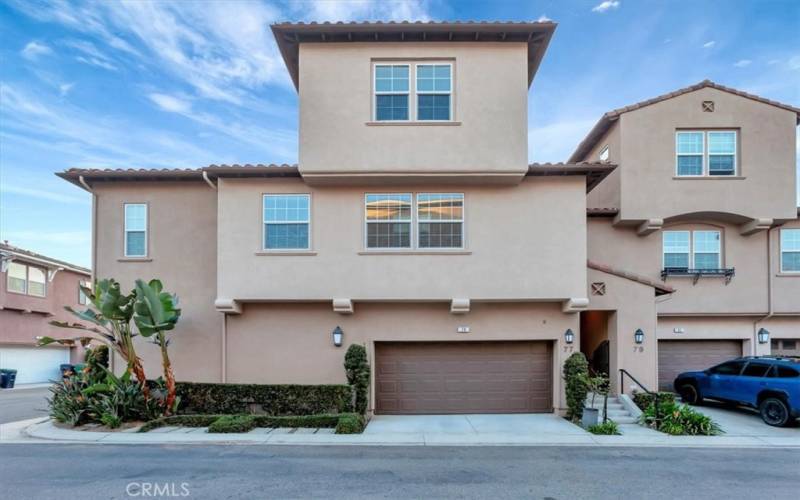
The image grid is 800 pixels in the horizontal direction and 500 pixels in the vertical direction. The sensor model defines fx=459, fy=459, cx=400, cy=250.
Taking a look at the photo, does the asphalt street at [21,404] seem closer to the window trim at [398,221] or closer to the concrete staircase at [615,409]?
the window trim at [398,221]

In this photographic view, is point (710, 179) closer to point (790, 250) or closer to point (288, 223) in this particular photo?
point (790, 250)

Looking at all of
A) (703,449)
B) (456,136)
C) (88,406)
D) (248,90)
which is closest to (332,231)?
(456,136)

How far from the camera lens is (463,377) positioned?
12.6m

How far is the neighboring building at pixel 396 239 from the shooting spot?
37.7 feet

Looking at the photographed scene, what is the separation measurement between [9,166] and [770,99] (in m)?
29.5

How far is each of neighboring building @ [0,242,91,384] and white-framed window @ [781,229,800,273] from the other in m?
30.8

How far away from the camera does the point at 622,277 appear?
41.9 feet

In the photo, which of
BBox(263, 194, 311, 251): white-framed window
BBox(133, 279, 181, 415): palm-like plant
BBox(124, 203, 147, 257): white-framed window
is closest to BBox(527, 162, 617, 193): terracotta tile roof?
BBox(263, 194, 311, 251): white-framed window

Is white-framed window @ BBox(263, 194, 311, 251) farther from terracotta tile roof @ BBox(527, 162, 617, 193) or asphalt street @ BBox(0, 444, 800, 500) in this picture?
terracotta tile roof @ BBox(527, 162, 617, 193)

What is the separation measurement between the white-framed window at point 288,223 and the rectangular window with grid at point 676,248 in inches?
445

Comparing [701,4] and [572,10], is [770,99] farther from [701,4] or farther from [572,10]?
[572,10]

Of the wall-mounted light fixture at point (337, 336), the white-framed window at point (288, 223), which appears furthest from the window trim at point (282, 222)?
the wall-mounted light fixture at point (337, 336)

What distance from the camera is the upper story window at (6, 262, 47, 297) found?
22859 mm

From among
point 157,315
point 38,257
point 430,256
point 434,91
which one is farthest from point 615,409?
point 38,257
